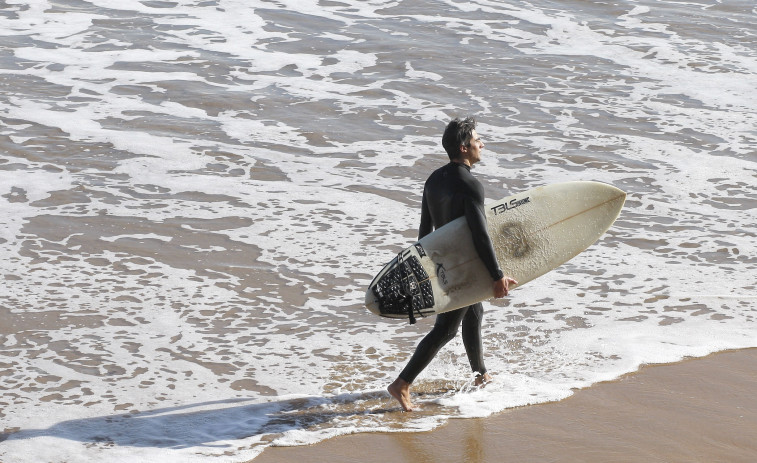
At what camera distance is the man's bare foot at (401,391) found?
4.68 metres

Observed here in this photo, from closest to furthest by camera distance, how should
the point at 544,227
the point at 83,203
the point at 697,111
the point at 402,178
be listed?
the point at 544,227, the point at 83,203, the point at 402,178, the point at 697,111

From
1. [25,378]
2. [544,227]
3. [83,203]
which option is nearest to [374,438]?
[544,227]

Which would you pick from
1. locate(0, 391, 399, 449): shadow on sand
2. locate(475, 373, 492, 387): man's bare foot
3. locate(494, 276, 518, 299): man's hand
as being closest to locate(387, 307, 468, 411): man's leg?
locate(0, 391, 399, 449): shadow on sand

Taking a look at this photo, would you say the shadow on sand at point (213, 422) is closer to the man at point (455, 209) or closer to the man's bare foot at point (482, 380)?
the man at point (455, 209)

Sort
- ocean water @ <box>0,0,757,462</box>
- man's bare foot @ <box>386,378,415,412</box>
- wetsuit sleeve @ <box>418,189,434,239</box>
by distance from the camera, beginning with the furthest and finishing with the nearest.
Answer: ocean water @ <box>0,0,757,462</box> < wetsuit sleeve @ <box>418,189,434,239</box> < man's bare foot @ <box>386,378,415,412</box>

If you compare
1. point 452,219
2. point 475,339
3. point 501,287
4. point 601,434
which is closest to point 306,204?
point 475,339

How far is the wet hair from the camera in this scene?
14.9ft

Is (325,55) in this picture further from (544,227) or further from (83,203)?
(544,227)

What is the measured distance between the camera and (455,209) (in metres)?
4.59

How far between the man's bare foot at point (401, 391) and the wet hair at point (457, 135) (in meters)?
1.17

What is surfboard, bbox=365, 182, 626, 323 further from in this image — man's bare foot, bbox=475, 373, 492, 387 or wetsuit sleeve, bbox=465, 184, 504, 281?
man's bare foot, bbox=475, 373, 492, 387

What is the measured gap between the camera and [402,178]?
→ 8.72m

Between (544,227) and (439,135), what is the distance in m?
4.95

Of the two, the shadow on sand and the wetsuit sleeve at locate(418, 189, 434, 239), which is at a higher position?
the wetsuit sleeve at locate(418, 189, 434, 239)
